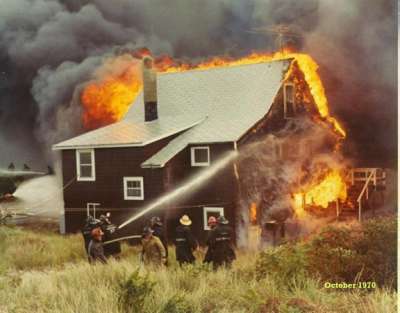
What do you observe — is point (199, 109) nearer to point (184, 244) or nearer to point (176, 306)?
point (184, 244)

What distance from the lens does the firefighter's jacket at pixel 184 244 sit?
541cm

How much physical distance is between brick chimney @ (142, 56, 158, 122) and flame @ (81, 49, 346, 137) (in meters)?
0.08

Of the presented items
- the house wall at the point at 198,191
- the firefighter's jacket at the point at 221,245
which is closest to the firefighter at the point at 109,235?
the house wall at the point at 198,191

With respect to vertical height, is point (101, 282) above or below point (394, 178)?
below

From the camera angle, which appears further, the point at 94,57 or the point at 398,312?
the point at 94,57

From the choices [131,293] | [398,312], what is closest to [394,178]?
[398,312]

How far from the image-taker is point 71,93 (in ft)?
18.4

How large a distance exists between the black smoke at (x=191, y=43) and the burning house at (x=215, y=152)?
0.59 feet

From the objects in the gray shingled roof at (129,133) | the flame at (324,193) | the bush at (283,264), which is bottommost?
the bush at (283,264)

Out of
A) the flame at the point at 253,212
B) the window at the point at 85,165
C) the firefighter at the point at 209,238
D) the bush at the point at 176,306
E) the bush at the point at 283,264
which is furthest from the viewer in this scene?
the window at the point at 85,165

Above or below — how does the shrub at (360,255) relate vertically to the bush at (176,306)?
above

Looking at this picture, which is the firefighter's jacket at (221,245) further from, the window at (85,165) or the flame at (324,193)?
the window at (85,165)

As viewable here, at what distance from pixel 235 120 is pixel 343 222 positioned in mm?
1443

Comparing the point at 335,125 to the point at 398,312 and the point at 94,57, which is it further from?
the point at 94,57
